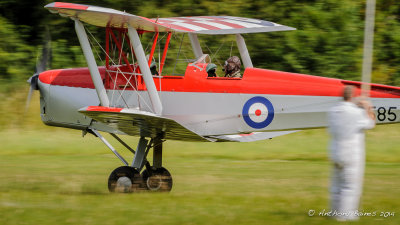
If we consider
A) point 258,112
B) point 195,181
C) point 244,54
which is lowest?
point 195,181

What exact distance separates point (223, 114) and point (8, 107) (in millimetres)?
10326

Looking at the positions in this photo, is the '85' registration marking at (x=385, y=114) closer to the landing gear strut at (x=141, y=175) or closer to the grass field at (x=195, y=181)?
the grass field at (x=195, y=181)

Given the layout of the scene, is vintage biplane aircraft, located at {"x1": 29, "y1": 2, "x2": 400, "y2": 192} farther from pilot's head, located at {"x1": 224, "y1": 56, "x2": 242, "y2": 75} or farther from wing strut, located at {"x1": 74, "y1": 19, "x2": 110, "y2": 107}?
pilot's head, located at {"x1": 224, "y1": 56, "x2": 242, "y2": 75}

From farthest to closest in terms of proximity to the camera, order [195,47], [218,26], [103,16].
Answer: [195,47] < [218,26] < [103,16]

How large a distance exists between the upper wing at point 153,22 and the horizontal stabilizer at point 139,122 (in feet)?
4.31

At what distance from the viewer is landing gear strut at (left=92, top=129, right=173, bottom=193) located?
9398mm

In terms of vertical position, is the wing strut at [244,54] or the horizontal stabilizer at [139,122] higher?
the wing strut at [244,54]

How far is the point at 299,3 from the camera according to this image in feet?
71.5

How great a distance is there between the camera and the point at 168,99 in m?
9.32

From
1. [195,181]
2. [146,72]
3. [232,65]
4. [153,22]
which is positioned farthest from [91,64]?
[195,181]

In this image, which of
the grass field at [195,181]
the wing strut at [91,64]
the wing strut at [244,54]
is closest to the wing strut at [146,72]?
the wing strut at [91,64]

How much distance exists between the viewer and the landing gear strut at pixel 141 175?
9.40 meters

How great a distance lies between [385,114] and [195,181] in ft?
12.0

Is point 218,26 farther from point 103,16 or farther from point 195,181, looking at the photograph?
point 195,181
